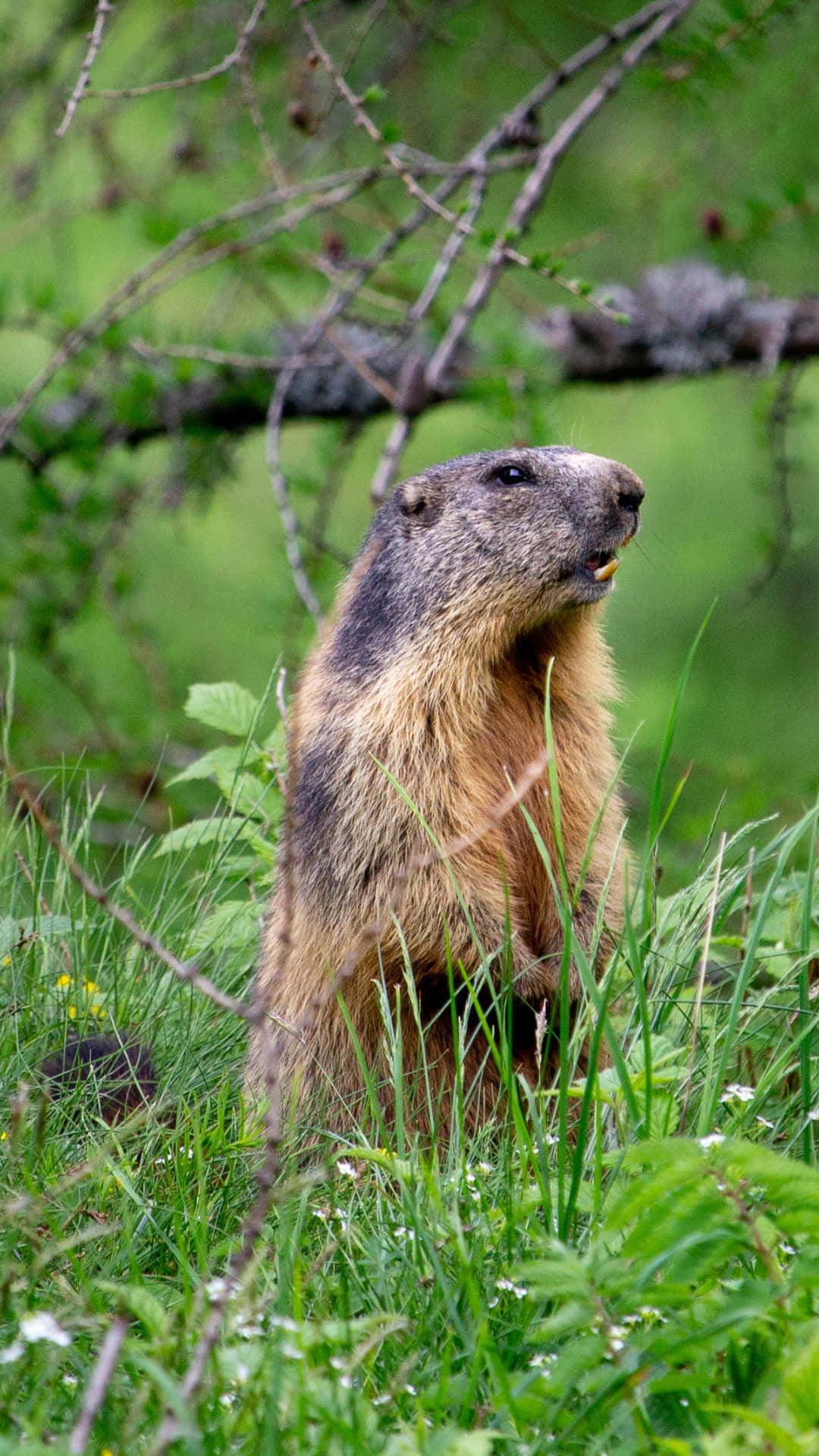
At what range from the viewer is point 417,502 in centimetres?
407

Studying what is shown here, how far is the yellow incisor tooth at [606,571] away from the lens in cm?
384

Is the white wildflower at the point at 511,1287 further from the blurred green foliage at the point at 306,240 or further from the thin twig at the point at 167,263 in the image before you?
the thin twig at the point at 167,263

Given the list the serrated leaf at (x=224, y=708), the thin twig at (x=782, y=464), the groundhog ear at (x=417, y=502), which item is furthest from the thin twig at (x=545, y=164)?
the thin twig at (x=782, y=464)

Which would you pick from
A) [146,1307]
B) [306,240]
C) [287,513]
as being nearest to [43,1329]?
[146,1307]

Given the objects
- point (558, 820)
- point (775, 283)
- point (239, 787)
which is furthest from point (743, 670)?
point (558, 820)

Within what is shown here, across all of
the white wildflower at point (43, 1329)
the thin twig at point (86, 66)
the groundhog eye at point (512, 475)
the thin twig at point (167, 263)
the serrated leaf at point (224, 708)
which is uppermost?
the thin twig at point (86, 66)

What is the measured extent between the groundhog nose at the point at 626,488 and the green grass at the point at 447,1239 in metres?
0.93

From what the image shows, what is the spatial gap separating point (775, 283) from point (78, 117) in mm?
3723

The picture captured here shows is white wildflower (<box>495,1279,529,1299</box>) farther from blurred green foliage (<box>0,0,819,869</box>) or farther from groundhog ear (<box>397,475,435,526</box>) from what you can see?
groundhog ear (<box>397,475,435,526</box>)

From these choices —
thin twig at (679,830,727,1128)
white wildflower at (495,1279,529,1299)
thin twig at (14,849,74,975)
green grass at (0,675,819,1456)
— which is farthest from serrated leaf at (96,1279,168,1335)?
thin twig at (14,849,74,975)

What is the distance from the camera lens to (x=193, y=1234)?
2689 millimetres

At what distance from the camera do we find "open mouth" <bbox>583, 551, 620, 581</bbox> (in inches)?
151

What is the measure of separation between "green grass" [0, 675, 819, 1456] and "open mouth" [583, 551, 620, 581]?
0.76 meters

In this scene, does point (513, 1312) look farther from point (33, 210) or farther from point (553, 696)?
point (33, 210)
